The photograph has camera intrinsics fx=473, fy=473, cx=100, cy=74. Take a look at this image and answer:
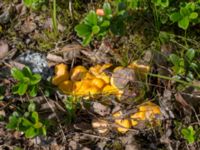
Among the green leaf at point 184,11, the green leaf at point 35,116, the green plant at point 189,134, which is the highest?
the green leaf at point 184,11

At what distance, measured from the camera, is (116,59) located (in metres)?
3.46

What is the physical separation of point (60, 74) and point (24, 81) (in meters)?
0.35

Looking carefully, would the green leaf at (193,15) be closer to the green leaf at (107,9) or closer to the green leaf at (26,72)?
the green leaf at (107,9)

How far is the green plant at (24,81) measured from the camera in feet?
10.1

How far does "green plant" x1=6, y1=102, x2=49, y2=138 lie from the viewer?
9.71ft

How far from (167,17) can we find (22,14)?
3.87 feet

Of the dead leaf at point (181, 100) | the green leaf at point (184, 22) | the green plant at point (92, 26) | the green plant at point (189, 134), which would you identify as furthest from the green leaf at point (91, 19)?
the green plant at point (189, 134)

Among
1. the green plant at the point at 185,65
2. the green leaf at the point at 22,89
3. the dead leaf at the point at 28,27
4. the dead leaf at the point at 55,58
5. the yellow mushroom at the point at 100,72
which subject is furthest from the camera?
the dead leaf at the point at 28,27

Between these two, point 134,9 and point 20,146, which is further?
point 134,9

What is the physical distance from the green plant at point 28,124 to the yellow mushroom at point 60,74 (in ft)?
1.28

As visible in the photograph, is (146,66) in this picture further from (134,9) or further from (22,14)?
(22,14)

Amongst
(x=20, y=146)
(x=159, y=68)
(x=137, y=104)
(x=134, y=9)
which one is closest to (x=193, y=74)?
(x=159, y=68)

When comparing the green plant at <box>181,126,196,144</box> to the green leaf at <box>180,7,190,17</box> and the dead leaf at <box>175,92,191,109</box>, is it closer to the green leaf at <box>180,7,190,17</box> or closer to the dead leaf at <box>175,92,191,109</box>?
the dead leaf at <box>175,92,191,109</box>

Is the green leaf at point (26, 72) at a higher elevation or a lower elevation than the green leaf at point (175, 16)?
lower
